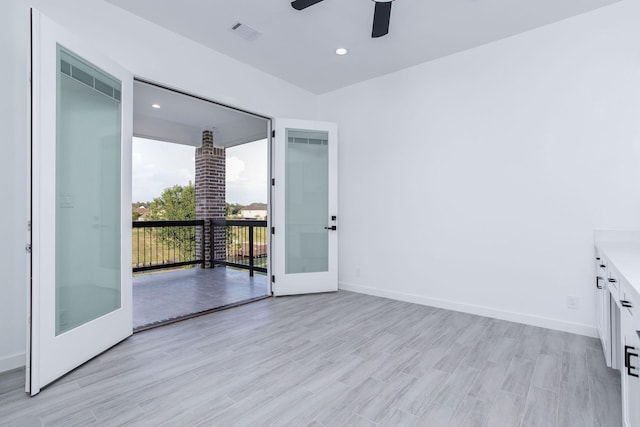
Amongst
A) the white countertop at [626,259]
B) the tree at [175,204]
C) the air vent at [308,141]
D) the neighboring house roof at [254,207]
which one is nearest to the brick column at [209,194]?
the tree at [175,204]

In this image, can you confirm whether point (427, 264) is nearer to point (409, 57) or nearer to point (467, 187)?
point (467, 187)

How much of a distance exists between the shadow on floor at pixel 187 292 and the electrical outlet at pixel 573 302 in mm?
3408

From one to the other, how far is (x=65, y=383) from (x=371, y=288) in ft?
10.8

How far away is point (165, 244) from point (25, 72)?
441cm

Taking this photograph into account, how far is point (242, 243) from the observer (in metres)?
6.41

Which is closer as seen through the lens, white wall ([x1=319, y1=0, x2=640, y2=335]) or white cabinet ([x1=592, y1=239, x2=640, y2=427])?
white cabinet ([x1=592, y1=239, x2=640, y2=427])

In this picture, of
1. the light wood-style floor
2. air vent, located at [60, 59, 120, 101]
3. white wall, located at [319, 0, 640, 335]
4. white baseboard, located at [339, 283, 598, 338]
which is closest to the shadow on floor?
the light wood-style floor

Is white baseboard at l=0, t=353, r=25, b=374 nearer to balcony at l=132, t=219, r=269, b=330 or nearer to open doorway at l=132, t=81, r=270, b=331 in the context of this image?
balcony at l=132, t=219, r=269, b=330

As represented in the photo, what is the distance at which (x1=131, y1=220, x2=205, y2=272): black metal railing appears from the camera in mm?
5797

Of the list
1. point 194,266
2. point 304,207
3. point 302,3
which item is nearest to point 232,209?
point 194,266

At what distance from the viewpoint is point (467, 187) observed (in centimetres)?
356

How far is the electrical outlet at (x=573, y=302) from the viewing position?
2926mm

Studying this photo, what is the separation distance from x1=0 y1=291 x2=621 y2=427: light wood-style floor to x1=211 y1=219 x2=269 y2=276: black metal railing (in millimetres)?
2769

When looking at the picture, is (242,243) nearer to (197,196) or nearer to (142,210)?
(197,196)
